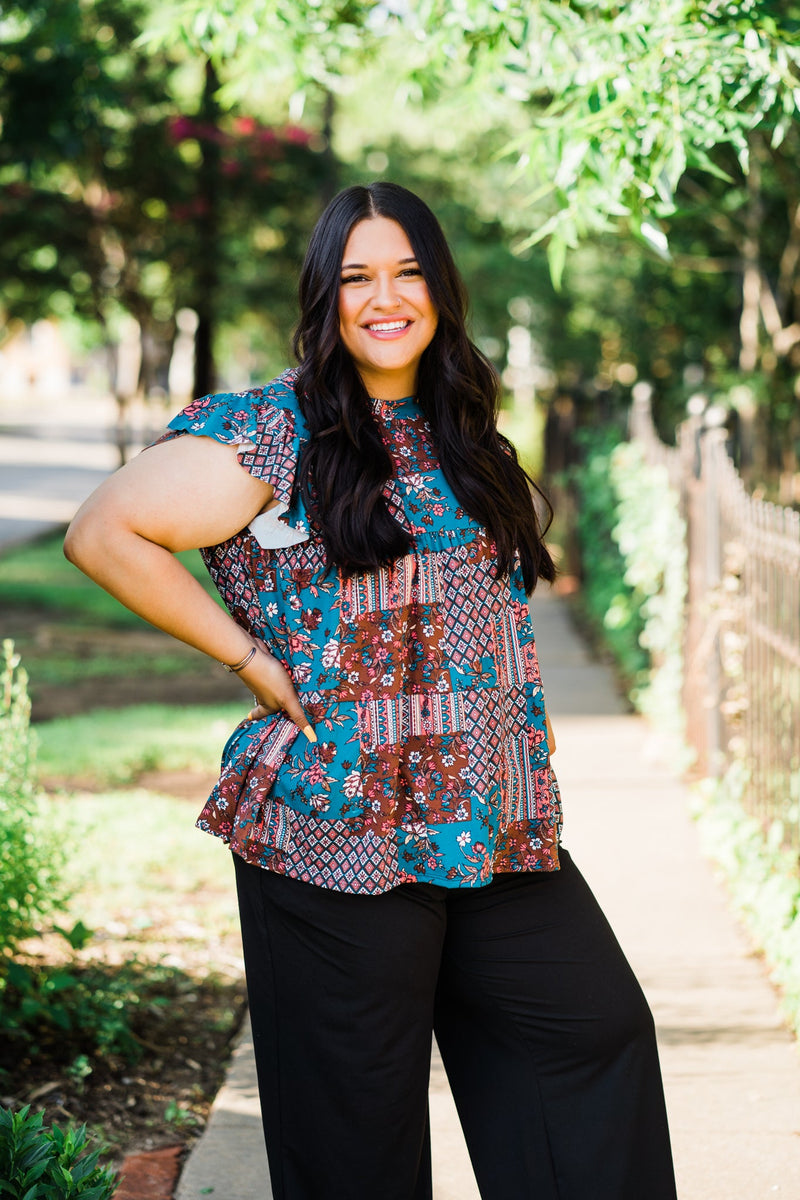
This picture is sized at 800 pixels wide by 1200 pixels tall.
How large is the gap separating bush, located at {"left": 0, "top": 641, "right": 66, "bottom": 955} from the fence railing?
2.13 m

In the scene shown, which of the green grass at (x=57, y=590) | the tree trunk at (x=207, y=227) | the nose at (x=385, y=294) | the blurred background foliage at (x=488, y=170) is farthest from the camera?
the tree trunk at (x=207, y=227)

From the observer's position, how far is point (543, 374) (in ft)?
71.9

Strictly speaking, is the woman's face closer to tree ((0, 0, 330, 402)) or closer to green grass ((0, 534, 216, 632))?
green grass ((0, 534, 216, 632))

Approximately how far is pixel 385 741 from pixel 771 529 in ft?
8.90

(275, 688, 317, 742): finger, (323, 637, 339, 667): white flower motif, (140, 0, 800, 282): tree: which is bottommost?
(275, 688, 317, 742): finger

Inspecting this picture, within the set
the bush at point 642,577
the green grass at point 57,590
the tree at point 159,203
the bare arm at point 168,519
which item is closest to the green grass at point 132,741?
the bush at point 642,577

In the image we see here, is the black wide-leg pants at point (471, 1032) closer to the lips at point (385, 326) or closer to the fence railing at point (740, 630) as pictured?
the lips at point (385, 326)

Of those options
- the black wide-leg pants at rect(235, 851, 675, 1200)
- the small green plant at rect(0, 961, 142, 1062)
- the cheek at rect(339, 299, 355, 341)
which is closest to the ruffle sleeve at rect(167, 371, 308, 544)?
the cheek at rect(339, 299, 355, 341)

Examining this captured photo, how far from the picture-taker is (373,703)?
219cm

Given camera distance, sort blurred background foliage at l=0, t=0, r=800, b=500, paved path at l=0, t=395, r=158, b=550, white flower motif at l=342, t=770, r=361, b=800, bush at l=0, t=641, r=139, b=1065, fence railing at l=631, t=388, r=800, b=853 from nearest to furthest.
Result: white flower motif at l=342, t=770, r=361, b=800, blurred background foliage at l=0, t=0, r=800, b=500, bush at l=0, t=641, r=139, b=1065, fence railing at l=631, t=388, r=800, b=853, paved path at l=0, t=395, r=158, b=550

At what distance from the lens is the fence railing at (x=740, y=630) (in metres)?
4.39

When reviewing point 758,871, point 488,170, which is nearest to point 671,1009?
point 758,871

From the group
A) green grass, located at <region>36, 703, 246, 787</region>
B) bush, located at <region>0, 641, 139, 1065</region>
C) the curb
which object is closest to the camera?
the curb

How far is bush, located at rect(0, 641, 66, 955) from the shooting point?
3.40 meters
